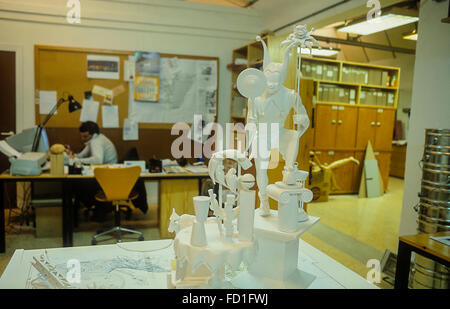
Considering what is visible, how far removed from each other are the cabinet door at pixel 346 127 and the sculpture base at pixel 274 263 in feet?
15.4

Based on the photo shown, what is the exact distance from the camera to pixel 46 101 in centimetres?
423

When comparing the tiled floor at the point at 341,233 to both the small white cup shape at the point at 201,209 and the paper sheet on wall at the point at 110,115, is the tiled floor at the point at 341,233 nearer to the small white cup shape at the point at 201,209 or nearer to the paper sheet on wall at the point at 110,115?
the paper sheet on wall at the point at 110,115

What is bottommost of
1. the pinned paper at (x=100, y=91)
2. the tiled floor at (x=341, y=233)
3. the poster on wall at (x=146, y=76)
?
the tiled floor at (x=341, y=233)

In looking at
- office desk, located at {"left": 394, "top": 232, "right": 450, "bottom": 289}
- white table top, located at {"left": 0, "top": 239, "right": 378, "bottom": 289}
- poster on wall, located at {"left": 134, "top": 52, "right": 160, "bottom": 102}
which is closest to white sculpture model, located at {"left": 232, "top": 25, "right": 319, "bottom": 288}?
white table top, located at {"left": 0, "top": 239, "right": 378, "bottom": 289}

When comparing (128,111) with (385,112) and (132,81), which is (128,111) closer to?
(132,81)

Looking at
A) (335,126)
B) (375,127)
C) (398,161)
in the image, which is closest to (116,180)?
(335,126)

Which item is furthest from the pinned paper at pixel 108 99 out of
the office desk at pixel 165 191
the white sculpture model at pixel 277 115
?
the white sculpture model at pixel 277 115

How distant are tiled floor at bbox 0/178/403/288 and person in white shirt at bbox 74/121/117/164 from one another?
760 millimetres

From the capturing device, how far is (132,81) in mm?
4477

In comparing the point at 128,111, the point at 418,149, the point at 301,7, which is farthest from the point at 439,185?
the point at 128,111

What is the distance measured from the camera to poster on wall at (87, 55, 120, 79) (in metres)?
4.32

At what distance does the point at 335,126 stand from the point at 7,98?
4712 millimetres

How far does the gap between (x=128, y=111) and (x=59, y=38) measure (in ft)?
3.95

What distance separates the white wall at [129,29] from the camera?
160 inches
